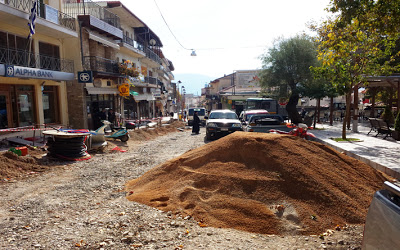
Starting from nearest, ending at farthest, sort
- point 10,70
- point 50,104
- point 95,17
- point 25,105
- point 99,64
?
1. point 10,70
2. point 25,105
3. point 50,104
4. point 95,17
5. point 99,64

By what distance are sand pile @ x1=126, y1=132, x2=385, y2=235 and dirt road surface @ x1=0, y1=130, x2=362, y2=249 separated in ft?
0.77

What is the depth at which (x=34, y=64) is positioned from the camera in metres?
15.0

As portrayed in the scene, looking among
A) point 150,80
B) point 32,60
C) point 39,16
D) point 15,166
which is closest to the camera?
point 15,166

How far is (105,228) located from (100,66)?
1902cm

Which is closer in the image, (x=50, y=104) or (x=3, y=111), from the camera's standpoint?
(x=3, y=111)

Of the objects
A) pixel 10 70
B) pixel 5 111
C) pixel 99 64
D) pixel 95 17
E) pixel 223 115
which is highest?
pixel 95 17

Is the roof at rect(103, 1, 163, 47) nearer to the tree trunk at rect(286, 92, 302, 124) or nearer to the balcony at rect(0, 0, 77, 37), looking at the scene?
the balcony at rect(0, 0, 77, 37)

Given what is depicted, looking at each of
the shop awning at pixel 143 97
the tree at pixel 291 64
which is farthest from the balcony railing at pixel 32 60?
the tree at pixel 291 64

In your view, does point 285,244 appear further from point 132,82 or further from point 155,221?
point 132,82

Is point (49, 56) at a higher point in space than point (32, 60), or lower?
higher

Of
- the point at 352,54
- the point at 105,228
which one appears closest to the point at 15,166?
the point at 105,228

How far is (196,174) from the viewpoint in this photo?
5816mm

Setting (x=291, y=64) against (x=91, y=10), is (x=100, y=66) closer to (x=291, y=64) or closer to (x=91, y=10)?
(x=91, y=10)

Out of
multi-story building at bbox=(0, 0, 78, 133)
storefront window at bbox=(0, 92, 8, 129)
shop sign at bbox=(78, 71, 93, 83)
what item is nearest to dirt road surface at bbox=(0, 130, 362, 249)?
multi-story building at bbox=(0, 0, 78, 133)
